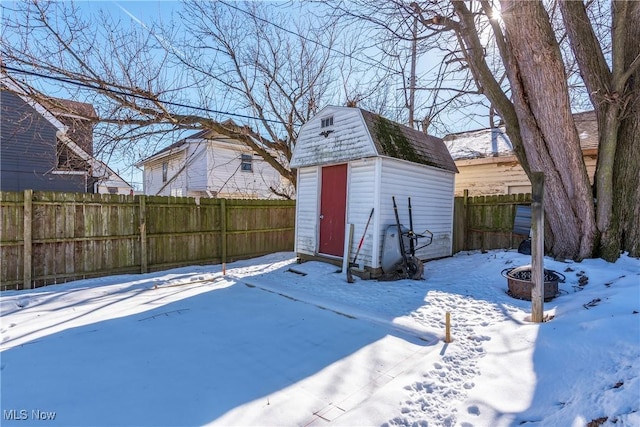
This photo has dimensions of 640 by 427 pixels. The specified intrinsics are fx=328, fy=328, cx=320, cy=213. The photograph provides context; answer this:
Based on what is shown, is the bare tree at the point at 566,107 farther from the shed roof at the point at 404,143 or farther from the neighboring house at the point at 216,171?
the neighboring house at the point at 216,171

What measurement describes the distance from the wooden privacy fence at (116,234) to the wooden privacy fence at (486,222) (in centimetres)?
539

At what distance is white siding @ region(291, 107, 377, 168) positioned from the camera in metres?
6.57

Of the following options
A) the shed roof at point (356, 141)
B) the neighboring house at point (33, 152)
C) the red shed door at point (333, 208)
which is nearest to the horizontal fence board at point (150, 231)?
the shed roof at point (356, 141)

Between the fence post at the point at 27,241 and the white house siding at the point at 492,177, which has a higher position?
the white house siding at the point at 492,177

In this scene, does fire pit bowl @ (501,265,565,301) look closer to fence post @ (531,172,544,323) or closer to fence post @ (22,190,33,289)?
fence post @ (531,172,544,323)

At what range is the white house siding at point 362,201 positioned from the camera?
646 centimetres

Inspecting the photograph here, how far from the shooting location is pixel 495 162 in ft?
35.1

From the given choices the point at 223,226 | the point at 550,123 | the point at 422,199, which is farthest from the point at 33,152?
the point at 550,123

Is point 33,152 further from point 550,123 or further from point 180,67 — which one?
point 550,123

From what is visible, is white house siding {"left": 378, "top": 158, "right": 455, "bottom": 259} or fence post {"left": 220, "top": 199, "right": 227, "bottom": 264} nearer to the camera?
white house siding {"left": 378, "top": 158, "right": 455, "bottom": 259}

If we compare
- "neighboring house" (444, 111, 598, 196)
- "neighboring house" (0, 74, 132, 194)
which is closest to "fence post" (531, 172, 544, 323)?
"neighboring house" (444, 111, 598, 196)

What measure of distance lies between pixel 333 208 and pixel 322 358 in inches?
175

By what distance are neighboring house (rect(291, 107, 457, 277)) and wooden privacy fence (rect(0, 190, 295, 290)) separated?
5.94 ft

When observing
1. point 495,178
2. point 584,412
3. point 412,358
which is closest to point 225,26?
point 495,178
